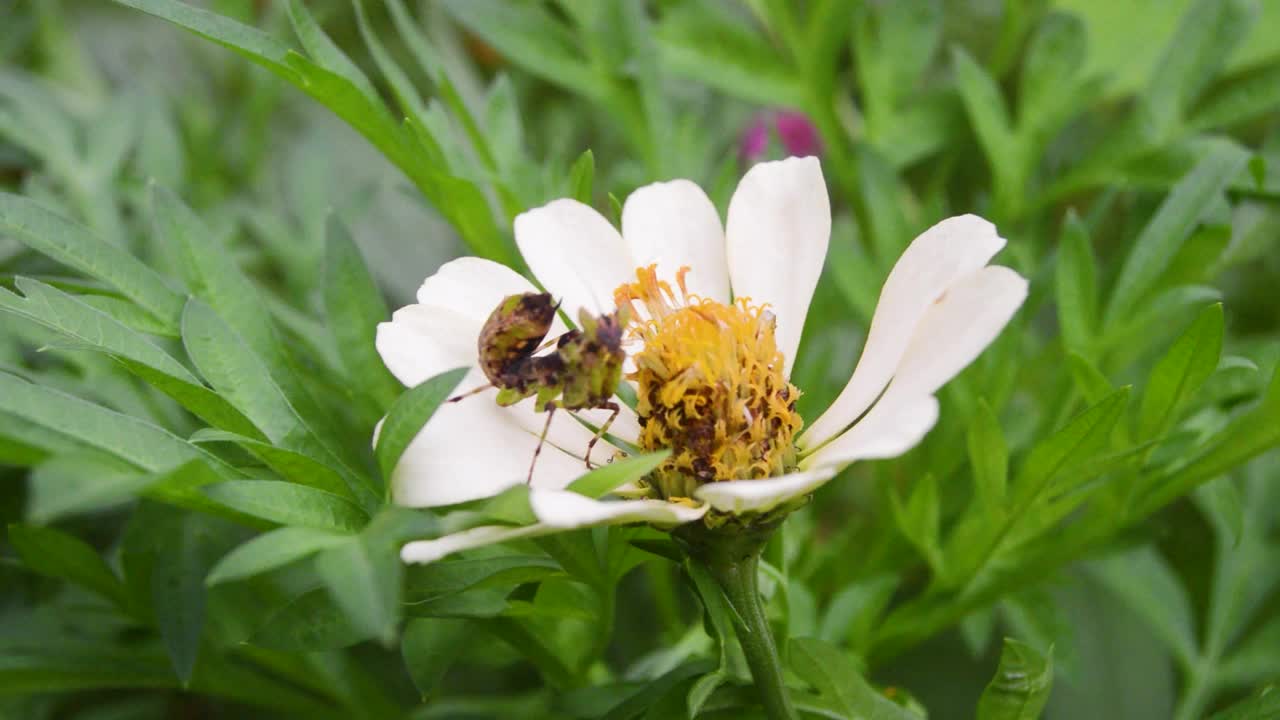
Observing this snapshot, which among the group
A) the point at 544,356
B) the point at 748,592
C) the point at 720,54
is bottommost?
the point at 748,592

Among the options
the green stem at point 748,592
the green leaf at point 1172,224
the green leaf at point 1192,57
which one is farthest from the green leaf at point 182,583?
the green leaf at point 1192,57

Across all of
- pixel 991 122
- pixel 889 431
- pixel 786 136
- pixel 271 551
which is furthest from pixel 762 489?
pixel 786 136

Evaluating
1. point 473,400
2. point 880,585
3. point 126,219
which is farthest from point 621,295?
point 126,219

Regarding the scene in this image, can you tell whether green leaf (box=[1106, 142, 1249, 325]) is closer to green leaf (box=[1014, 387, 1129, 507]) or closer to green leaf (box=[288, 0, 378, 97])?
green leaf (box=[1014, 387, 1129, 507])

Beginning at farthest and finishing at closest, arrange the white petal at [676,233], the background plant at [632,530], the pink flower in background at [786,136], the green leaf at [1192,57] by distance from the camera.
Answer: the pink flower in background at [786,136], the green leaf at [1192,57], the white petal at [676,233], the background plant at [632,530]

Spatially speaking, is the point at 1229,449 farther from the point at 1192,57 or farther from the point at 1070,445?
the point at 1192,57

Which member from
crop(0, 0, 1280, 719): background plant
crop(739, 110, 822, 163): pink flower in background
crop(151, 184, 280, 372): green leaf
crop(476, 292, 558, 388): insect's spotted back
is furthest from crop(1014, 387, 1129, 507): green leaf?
crop(739, 110, 822, 163): pink flower in background

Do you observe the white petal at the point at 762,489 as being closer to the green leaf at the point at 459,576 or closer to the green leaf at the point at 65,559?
the green leaf at the point at 459,576
